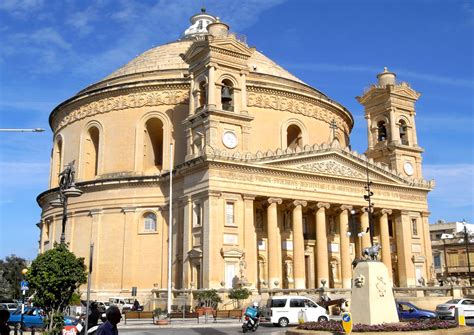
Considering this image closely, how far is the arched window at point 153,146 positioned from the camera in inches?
1829

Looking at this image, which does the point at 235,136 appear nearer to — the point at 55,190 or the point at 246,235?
the point at 246,235

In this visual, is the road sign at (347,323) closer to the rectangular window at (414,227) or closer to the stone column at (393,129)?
the rectangular window at (414,227)

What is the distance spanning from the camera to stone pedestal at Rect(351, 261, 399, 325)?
17984 mm

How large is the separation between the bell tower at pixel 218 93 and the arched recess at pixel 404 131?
1764cm

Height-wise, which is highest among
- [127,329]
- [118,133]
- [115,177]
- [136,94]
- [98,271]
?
[136,94]

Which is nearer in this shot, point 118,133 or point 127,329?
point 127,329

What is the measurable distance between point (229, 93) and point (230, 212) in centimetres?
953

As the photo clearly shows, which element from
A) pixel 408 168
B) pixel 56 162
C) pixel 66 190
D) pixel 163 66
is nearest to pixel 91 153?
pixel 56 162

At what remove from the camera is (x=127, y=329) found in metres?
25.6

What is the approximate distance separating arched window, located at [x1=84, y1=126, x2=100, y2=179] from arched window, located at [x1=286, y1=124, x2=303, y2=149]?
56.7 feet

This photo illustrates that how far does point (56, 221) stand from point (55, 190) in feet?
9.33

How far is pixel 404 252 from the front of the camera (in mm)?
45219

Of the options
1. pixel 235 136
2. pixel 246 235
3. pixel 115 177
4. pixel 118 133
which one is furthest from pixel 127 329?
pixel 118 133

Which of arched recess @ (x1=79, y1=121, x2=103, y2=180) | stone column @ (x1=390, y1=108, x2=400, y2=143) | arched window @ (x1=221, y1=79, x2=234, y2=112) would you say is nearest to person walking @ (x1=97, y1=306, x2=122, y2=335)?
arched window @ (x1=221, y1=79, x2=234, y2=112)
